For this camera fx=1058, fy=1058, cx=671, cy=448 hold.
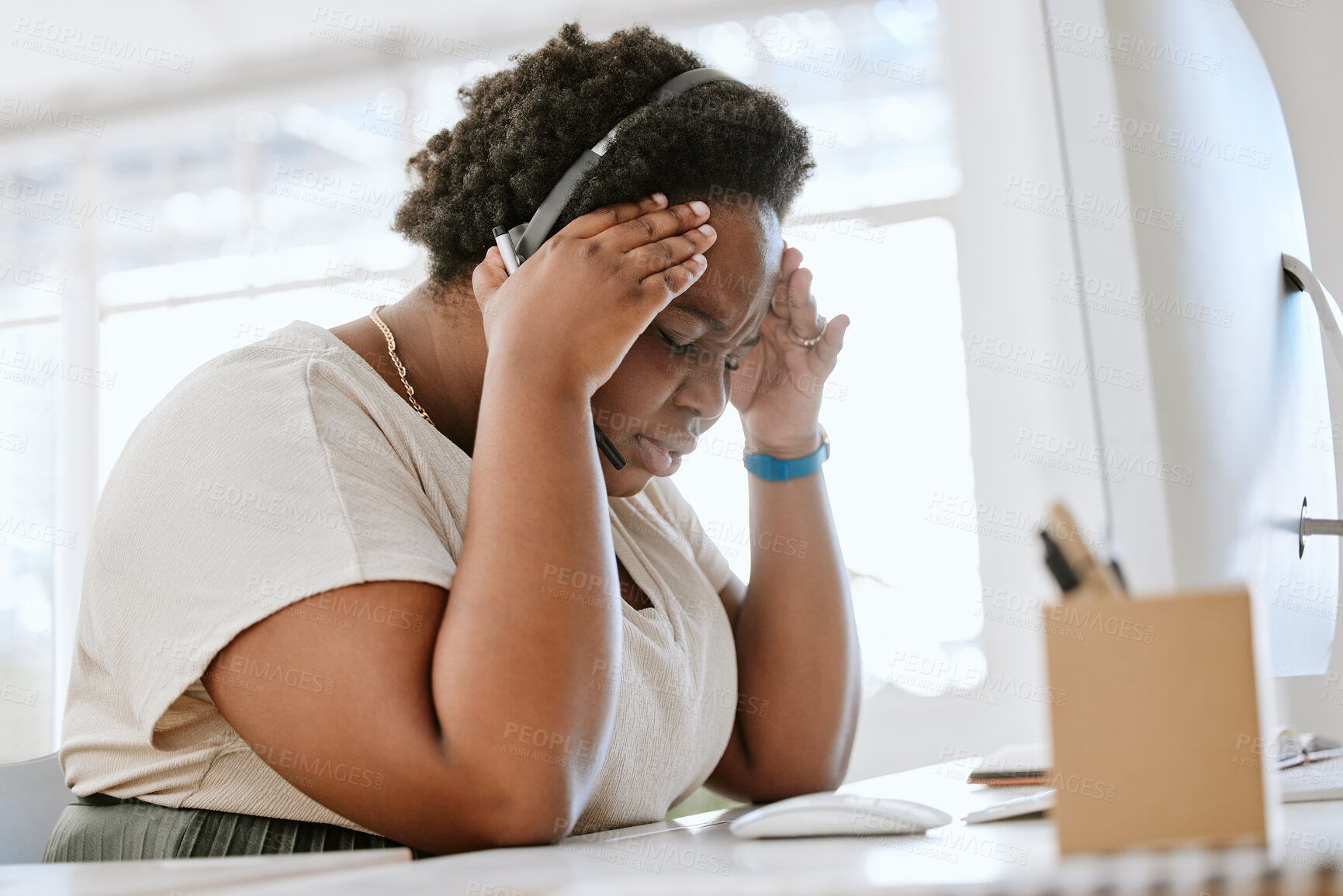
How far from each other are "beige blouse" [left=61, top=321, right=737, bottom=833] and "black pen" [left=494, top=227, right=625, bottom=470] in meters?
0.15

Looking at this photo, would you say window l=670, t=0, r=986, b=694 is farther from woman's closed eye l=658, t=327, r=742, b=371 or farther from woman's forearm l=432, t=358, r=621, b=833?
woman's forearm l=432, t=358, r=621, b=833

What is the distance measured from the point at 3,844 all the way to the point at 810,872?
2.94ft

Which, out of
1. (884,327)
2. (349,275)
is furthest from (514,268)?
(349,275)

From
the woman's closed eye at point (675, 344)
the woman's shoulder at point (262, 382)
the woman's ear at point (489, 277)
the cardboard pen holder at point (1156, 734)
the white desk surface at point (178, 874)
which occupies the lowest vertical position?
the white desk surface at point (178, 874)

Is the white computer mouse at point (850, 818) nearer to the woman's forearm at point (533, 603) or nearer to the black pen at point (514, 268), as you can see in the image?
the woman's forearm at point (533, 603)

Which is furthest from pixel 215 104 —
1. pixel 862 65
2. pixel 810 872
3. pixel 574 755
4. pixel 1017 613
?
pixel 810 872

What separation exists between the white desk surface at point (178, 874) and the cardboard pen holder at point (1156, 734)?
33 centimetres

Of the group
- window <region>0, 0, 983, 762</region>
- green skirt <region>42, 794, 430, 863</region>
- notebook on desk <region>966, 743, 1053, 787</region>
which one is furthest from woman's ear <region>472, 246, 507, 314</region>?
window <region>0, 0, 983, 762</region>

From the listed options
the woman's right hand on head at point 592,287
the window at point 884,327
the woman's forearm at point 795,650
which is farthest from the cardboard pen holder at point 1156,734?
the window at point 884,327

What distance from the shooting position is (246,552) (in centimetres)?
69

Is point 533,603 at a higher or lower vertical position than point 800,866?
higher

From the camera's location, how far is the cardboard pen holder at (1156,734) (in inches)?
15.7

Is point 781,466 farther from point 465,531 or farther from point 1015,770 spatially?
point 465,531

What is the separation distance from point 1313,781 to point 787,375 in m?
0.75
